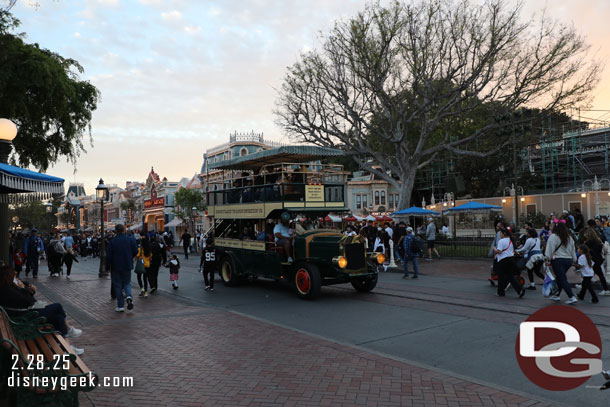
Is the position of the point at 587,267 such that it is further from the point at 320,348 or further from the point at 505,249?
the point at 320,348

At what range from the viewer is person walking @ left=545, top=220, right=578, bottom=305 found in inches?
365

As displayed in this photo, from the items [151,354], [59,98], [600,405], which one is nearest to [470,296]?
[600,405]

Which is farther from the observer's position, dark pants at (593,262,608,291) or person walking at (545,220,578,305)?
dark pants at (593,262,608,291)

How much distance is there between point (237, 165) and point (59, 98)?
5838mm

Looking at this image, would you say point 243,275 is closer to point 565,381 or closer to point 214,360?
point 214,360

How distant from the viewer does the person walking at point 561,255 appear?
30.5 feet

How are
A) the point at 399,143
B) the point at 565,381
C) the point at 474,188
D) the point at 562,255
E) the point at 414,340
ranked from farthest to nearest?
the point at 474,188 < the point at 399,143 < the point at 562,255 < the point at 414,340 < the point at 565,381

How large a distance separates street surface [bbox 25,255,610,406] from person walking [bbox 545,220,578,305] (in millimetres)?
529

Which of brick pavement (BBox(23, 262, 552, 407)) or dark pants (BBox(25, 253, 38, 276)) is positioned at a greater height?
dark pants (BBox(25, 253, 38, 276))

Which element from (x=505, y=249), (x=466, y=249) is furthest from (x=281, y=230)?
(x=466, y=249)

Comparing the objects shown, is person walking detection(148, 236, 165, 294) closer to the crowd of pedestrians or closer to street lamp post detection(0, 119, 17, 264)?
street lamp post detection(0, 119, 17, 264)

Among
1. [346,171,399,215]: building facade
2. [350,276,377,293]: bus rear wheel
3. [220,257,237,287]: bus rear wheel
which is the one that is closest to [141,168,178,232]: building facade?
[346,171,399,215]: building facade

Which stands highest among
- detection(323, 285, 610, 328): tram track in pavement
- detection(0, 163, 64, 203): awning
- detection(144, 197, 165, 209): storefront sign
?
detection(144, 197, 165, 209): storefront sign

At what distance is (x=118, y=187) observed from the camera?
9275cm
